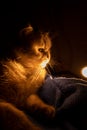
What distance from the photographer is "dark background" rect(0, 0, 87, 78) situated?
5.08 feet

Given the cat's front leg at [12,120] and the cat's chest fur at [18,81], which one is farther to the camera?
the cat's chest fur at [18,81]

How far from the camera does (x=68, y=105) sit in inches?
44.3

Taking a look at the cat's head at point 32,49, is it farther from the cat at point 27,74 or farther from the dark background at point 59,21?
the dark background at point 59,21

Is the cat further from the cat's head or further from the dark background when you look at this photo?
the dark background

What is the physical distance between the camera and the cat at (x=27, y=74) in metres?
1.21

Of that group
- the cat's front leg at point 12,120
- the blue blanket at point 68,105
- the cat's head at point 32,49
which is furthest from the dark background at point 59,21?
the cat's front leg at point 12,120

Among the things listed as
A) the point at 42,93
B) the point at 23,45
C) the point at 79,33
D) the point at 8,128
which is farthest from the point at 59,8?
the point at 8,128

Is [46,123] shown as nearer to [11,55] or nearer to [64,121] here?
[64,121]

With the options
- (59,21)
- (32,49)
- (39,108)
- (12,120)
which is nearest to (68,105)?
(39,108)

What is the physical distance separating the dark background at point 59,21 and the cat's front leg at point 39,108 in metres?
0.52

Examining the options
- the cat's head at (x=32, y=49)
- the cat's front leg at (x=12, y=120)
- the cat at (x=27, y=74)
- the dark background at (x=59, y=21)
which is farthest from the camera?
the dark background at (x=59, y=21)

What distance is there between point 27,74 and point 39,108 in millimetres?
280

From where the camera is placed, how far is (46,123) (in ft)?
3.63

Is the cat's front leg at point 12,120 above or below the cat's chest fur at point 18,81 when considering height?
below
